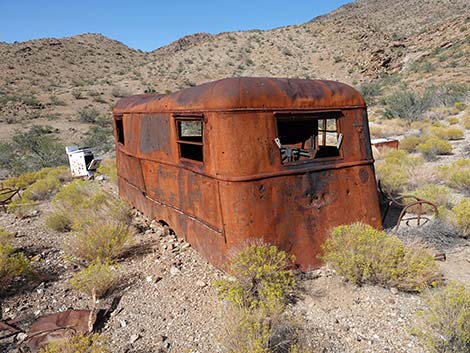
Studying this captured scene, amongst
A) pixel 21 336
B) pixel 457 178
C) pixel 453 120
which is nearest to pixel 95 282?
pixel 21 336

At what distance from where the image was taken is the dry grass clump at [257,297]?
8.69ft

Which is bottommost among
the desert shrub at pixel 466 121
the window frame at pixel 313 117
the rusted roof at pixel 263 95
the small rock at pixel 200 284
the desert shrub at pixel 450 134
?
the small rock at pixel 200 284

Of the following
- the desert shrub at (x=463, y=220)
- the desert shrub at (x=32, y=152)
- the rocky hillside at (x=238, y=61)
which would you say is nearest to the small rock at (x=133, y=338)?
the desert shrub at (x=463, y=220)

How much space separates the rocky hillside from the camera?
86.3 ft

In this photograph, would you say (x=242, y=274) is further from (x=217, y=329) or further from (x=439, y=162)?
(x=439, y=162)

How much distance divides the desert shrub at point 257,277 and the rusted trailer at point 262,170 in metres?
0.20

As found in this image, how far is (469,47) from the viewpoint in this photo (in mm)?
26516

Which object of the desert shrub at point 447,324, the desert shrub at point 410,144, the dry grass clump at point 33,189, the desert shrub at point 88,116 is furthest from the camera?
the desert shrub at point 88,116

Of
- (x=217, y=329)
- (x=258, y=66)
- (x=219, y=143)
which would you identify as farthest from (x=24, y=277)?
(x=258, y=66)

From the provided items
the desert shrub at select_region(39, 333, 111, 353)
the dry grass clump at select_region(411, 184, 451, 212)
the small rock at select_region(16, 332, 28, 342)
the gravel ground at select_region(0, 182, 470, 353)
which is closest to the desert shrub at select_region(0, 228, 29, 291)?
the gravel ground at select_region(0, 182, 470, 353)

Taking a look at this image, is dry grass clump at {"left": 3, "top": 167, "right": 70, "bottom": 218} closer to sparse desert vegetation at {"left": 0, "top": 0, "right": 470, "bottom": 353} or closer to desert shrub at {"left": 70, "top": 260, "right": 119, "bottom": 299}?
sparse desert vegetation at {"left": 0, "top": 0, "right": 470, "bottom": 353}

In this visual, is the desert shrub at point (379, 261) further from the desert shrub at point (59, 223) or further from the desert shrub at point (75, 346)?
the desert shrub at point (59, 223)

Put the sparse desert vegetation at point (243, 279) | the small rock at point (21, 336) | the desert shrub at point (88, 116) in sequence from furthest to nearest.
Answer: the desert shrub at point (88, 116), the small rock at point (21, 336), the sparse desert vegetation at point (243, 279)

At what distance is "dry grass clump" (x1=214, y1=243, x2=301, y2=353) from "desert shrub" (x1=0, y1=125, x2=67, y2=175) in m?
12.4
